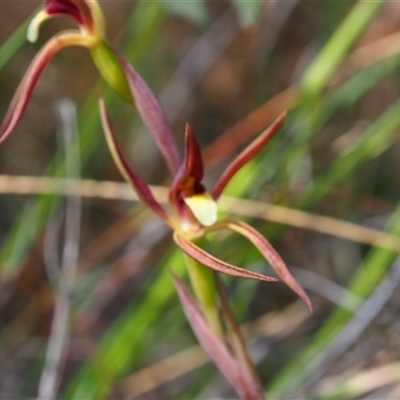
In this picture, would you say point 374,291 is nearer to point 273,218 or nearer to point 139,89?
point 273,218

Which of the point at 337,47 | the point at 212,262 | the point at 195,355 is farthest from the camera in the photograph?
the point at 195,355

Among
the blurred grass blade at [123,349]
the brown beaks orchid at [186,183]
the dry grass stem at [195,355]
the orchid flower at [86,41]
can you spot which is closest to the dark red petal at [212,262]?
the brown beaks orchid at [186,183]

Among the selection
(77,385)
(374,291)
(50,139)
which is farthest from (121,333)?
(50,139)

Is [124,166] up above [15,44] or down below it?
below

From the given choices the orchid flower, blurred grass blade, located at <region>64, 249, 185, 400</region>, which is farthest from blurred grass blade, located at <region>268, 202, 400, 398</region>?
the orchid flower

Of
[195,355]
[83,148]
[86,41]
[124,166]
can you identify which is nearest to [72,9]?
[86,41]

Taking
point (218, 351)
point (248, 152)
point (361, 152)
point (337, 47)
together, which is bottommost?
point (218, 351)

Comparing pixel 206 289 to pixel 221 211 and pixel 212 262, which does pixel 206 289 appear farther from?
pixel 221 211
